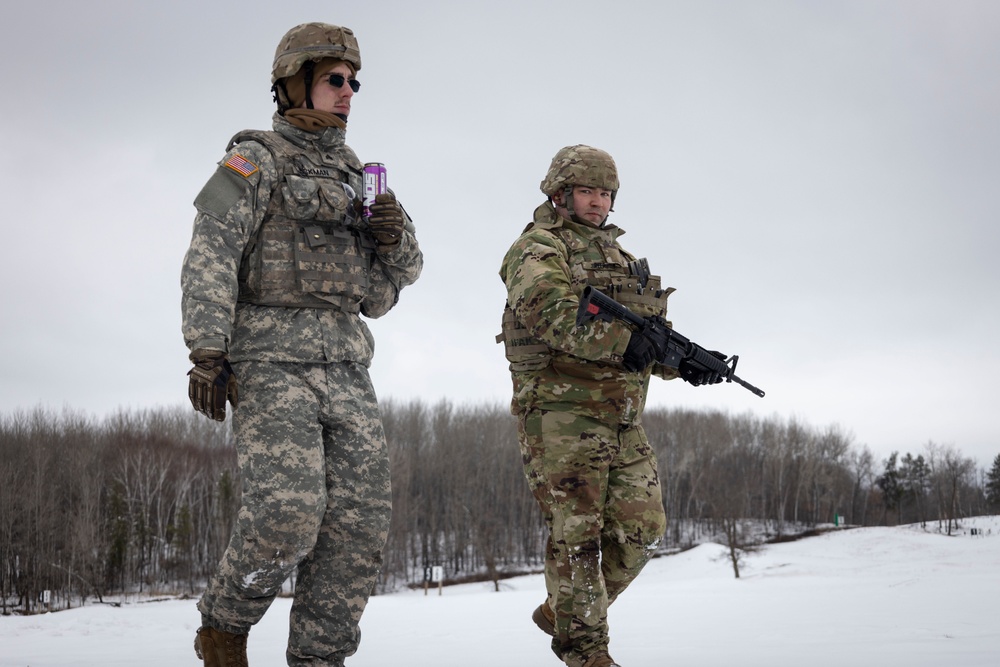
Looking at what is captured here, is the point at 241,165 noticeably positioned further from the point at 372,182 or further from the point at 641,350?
the point at 641,350

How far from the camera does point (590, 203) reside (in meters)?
5.16

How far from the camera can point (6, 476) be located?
49469mm

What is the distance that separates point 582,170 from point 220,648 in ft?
10.3

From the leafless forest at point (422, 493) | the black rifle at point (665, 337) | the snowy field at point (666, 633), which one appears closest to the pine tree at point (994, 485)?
the leafless forest at point (422, 493)

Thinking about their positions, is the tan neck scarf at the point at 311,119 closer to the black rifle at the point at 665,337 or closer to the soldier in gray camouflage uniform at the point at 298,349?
the soldier in gray camouflage uniform at the point at 298,349

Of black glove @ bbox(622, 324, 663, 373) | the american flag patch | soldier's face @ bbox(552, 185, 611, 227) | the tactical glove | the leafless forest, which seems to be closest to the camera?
the american flag patch

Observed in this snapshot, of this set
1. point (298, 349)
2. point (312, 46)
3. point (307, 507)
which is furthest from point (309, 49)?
point (307, 507)

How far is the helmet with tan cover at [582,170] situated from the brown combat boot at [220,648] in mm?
2982

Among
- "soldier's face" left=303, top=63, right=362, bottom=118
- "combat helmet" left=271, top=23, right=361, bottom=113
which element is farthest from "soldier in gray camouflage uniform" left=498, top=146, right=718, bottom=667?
"combat helmet" left=271, top=23, right=361, bottom=113

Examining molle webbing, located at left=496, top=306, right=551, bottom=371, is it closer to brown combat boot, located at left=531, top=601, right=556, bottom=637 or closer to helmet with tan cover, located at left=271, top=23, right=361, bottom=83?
brown combat boot, located at left=531, top=601, right=556, bottom=637

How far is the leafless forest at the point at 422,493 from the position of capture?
49.9 meters

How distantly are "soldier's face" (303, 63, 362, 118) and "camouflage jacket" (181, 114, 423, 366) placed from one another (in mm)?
145

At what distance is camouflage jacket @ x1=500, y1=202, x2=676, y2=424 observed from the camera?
4.56m

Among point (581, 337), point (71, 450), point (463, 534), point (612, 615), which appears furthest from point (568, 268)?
point (463, 534)
